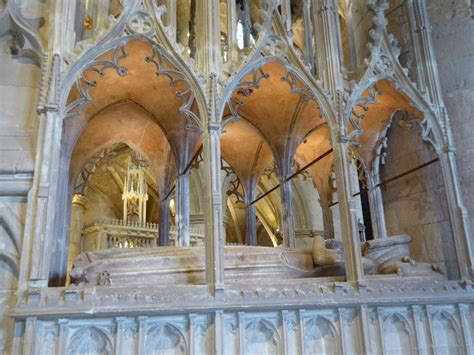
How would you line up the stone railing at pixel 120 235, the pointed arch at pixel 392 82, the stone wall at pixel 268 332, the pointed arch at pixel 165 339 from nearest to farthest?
the stone wall at pixel 268 332 → the pointed arch at pixel 165 339 → the pointed arch at pixel 392 82 → the stone railing at pixel 120 235

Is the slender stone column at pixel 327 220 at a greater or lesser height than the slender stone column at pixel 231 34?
lesser

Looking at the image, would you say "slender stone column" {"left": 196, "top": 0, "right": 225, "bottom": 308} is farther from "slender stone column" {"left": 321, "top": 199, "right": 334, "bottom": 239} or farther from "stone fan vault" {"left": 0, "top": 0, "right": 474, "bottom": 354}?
"slender stone column" {"left": 321, "top": 199, "right": 334, "bottom": 239}

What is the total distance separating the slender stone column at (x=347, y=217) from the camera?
578 centimetres

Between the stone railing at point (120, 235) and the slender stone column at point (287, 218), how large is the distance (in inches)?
359

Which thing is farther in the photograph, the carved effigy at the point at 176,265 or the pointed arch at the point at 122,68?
the pointed arch at the point at 122,68

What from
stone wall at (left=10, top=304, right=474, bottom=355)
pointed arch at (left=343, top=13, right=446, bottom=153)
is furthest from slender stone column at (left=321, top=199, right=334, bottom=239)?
stone wall at (left=10, top=304, right=474, bottom=355)

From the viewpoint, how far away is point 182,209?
791 centimetres

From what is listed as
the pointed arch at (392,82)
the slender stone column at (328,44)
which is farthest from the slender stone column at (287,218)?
the slender stone column at (328,44)

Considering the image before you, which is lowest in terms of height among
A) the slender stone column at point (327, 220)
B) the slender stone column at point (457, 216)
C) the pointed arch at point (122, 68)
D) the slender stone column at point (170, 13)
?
the slender stone column at point (457, 216)

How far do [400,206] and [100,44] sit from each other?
4933mm

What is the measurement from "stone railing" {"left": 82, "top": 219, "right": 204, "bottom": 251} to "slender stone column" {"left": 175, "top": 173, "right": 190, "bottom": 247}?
9142 mm

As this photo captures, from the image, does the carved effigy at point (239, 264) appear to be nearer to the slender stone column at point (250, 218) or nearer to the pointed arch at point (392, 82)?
the pointed arch at point (392, 82)

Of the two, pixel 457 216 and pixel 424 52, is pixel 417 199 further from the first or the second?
pixel 424 52

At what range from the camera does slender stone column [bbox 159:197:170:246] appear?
8.16m
